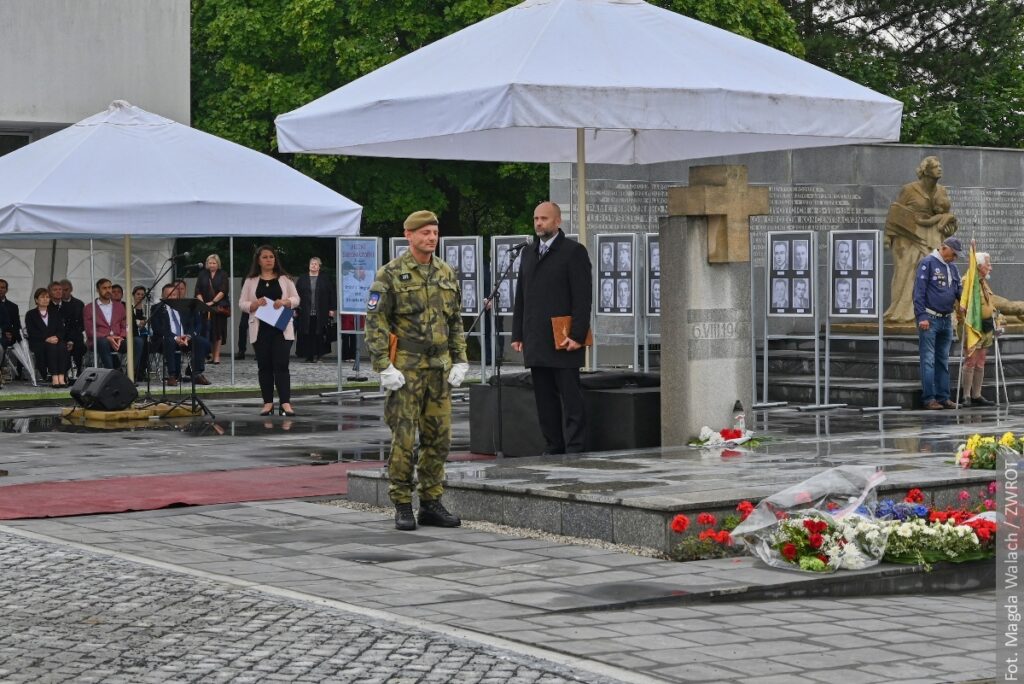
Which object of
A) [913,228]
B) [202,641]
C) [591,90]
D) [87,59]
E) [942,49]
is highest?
[942,49]

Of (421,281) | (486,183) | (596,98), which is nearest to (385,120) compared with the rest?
(596,98)

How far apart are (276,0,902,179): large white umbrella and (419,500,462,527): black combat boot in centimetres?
270

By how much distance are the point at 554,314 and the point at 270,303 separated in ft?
19.9

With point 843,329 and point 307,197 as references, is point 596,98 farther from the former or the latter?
point 843,329

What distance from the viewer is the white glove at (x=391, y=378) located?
10977 millimetres

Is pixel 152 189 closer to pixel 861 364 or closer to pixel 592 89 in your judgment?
pixel 592 89

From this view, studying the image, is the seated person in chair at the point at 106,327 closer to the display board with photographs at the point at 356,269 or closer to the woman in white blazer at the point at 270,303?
the display board with photographs at the point at 356,269

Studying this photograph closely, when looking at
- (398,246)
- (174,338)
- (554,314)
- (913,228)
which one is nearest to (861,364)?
(913,228)

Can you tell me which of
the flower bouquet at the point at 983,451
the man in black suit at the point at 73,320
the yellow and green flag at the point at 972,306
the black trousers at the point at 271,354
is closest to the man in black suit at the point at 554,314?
the flower bouquet at the point at 983,451

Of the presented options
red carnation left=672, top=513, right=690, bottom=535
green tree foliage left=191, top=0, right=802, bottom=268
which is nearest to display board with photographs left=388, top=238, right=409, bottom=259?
red carnation left=672, top=513, right=690, bottom=535

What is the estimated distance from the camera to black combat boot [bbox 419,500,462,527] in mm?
11430

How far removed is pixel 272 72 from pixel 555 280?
28.4 meters

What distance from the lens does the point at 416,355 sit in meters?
11.2

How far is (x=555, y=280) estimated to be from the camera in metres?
13.5
